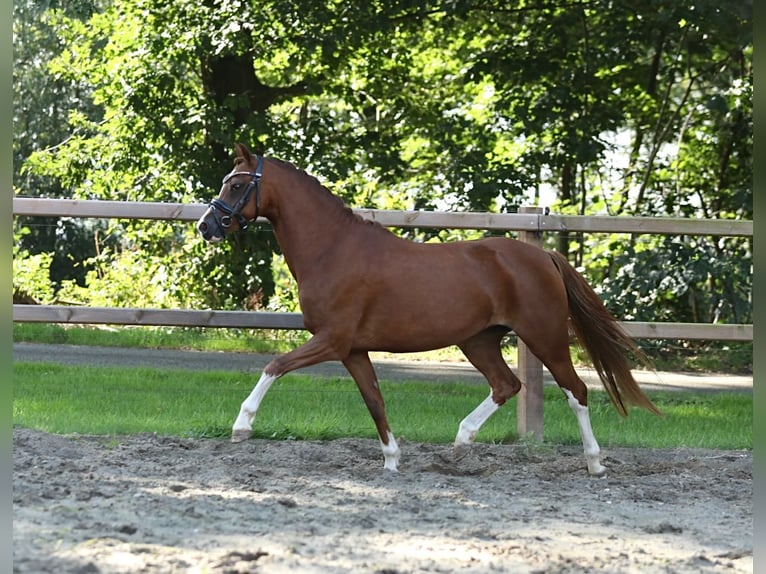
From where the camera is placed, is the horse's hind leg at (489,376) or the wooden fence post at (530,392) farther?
the wooden fence post at (530,392)

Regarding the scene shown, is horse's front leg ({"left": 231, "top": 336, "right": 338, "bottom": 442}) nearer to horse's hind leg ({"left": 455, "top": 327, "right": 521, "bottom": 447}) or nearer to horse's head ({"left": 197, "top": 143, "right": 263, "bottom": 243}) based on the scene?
horse's head ({"left": 197, "top": 143, "right": 263, "bottom": 243})

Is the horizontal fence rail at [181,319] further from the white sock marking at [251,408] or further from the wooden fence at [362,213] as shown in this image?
the white sock marking at [251,408]

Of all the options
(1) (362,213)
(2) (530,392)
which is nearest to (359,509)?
(2) (530,392)

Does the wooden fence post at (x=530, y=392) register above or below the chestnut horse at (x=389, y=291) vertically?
below

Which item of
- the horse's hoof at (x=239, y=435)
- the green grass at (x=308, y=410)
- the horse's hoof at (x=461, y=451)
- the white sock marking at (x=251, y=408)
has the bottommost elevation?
the green grass at (x=308, y=410)

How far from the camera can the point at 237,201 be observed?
598cm

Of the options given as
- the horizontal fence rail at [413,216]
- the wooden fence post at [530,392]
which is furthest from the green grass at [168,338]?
the wooden fence post at [530,392]

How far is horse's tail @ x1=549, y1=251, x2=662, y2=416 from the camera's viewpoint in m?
6.55

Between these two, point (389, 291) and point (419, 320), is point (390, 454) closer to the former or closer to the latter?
point (419, 320)

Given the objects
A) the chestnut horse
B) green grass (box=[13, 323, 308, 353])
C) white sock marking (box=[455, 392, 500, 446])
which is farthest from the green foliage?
white sock marking (box=[455, 392, 500, 446])

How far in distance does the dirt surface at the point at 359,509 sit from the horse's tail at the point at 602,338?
487 mm

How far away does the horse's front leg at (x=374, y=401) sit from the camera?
19.6 ft

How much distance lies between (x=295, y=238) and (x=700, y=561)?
10.1 ft

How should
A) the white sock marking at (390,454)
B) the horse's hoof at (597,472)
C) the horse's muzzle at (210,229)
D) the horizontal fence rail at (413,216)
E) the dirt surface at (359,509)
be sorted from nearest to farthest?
the dirt surface at (359,509)
the horse's muzzle at (210,229)
the white sock marking at (390,454)
the horse's hoof at (597,472)
the horizontal fence rail at (413,216)
